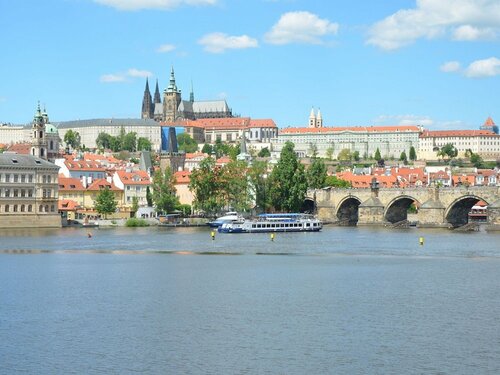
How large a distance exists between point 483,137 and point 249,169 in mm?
114877

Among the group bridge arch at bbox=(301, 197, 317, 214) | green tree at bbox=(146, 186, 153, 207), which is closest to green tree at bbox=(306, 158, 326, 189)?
bridge arch at bbox=(301, 197, 317, 214)

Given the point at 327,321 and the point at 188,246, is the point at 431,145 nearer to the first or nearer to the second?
the point at 188,246

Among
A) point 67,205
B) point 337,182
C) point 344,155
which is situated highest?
point 344,155

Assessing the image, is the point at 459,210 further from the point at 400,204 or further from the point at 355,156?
the point at 355,156

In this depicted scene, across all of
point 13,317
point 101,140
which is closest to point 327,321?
point 13,317

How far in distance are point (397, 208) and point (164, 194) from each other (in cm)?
1886

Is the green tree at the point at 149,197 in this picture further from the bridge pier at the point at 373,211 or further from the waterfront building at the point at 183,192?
the bridge pier at the point at 373,211

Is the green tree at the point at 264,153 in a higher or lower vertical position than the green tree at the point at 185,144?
lower

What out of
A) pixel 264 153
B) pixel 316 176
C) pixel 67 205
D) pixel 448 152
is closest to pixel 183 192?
pixel 316 176

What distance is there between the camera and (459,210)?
80.4 metres

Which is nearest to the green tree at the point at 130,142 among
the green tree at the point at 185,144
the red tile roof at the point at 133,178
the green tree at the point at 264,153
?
the green tree at the point at 185,144

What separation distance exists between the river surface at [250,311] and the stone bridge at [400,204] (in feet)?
70.1

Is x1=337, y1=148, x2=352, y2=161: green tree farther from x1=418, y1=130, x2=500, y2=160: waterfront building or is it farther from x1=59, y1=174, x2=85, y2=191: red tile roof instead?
x1=59, y1=174, x2=85, y2=191: red tile roof

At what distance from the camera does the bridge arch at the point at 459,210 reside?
78.2 metres
